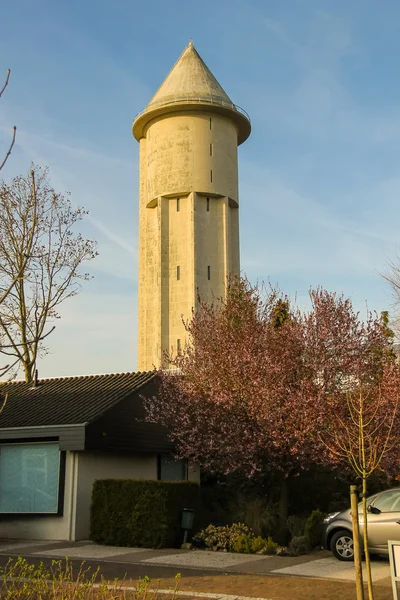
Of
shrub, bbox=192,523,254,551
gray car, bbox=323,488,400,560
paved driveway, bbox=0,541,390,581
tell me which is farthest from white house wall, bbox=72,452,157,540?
gray car, bbox=323,488,400,560

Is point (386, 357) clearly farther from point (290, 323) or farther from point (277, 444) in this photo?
point (277, 444)

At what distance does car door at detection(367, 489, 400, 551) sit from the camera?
13.0m

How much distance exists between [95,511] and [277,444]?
16.0ft

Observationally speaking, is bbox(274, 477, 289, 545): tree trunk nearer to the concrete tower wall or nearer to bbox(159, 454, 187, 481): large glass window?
→ bbox(159, 454, 187, 481): large glass window

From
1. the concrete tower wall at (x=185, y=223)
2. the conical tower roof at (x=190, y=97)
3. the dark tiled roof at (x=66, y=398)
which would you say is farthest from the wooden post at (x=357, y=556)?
the conical tower roof at (x=190, y=97)

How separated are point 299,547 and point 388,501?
2.87 meters

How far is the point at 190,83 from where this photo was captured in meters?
44.4

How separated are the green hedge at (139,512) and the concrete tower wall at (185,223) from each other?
75.9 feet

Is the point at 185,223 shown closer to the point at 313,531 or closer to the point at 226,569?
the point at 313,531

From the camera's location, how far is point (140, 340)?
42781 millimetres

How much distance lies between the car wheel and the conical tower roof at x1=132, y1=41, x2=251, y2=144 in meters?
33.3

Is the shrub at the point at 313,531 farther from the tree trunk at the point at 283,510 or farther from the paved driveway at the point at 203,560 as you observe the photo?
the tree trunk at the point at 283,510

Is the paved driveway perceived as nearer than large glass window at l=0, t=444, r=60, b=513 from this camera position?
Yes

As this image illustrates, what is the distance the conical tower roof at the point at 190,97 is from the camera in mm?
42781
